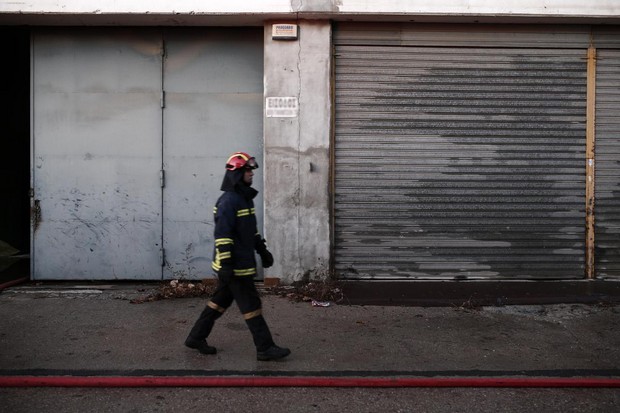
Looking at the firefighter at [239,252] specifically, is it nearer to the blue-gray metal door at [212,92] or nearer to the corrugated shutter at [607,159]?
the blue-gray metal door at [212,92]

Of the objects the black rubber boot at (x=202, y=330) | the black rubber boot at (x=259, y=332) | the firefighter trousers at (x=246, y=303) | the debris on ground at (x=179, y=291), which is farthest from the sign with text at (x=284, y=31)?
the black rubber boot at (x=259, y=332)

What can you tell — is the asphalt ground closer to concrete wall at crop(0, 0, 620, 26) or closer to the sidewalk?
the sidewalk

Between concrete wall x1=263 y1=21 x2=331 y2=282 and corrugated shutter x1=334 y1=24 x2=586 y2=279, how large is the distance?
292mm

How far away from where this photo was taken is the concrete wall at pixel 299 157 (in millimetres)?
8672

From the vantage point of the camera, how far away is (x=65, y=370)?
566 cm

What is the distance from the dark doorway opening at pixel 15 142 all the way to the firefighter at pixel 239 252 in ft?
19.1

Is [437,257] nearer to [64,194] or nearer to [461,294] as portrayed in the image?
[461,294]

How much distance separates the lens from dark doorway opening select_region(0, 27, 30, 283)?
1048cm

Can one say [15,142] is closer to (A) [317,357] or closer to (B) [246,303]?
(B) [246,303]

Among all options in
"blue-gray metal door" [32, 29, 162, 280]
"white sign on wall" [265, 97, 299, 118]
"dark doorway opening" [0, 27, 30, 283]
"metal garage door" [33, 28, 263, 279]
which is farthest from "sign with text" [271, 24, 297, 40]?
"dark doorway opening" [0, 27, 30, 283]

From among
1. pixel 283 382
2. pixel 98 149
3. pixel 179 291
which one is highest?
pixel 98 149

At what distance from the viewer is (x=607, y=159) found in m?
8.98

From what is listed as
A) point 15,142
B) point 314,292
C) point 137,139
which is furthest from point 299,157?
point 15,142

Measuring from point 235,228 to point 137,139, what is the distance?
4066mm
